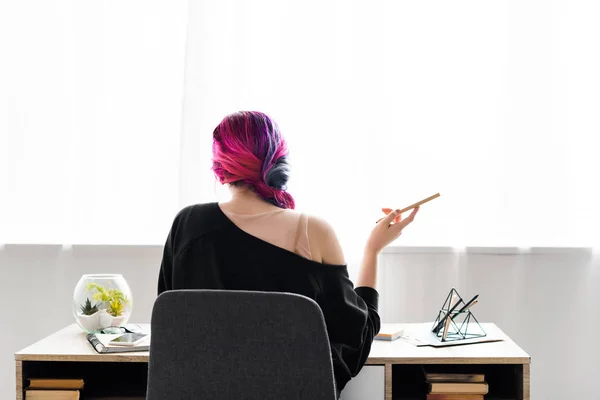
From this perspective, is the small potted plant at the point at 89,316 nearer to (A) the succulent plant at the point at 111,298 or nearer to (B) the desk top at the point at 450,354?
(A) the succulent plant at the point at 111,298

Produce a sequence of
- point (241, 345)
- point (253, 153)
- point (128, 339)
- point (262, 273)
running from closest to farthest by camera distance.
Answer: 1. point (241, 345)
2. point (262, 273)
3. point (253, 153)
4. point (128, 339)

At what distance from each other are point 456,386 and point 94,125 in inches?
74.6

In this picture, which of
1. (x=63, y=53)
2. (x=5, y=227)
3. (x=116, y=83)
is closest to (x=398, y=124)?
(x=116, y=83)

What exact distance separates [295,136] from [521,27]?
3.44ft

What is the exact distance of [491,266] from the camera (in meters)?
2.96

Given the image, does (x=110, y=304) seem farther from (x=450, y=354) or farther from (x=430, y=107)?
(x=430, y=107)

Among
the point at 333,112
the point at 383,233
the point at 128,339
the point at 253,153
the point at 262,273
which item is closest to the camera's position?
the point at 262,273

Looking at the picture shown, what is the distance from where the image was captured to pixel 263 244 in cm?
150

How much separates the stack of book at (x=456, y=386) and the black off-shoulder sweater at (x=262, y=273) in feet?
1.01

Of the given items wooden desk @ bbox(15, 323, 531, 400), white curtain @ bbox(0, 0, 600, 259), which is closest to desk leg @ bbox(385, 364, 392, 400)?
wooden desk @ bbox(15, 323, 531, 400)

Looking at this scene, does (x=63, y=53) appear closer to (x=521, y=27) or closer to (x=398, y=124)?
(x=398, y=124)

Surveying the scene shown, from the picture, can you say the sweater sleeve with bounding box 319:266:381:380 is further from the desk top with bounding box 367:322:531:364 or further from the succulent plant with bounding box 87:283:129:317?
the succulent plant with bounding box 87:283:129:317

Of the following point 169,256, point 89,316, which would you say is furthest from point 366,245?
point 89,316

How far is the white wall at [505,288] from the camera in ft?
9.69
